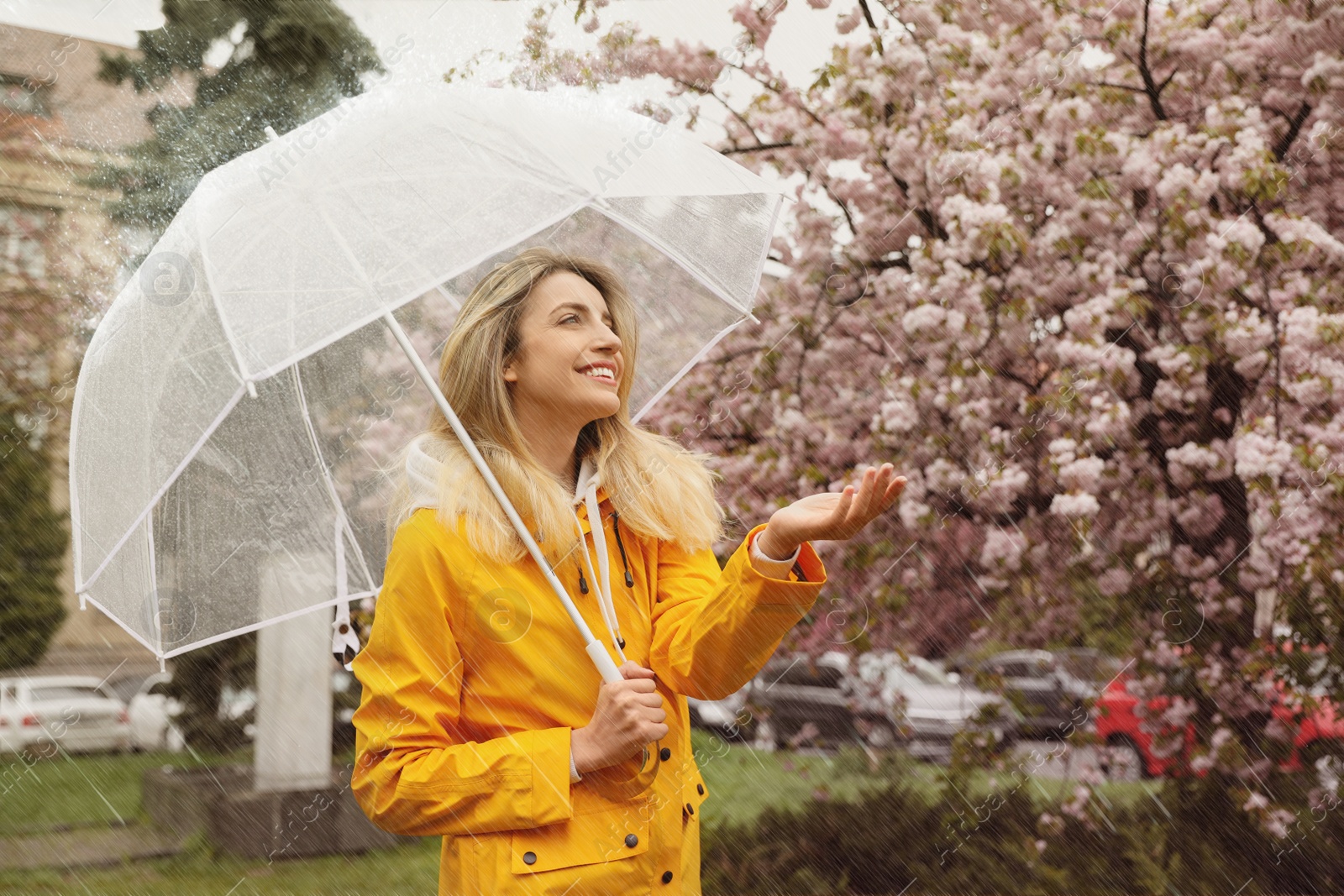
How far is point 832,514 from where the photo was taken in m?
1.82

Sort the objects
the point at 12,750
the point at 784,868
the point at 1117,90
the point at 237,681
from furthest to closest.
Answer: the point at 12,750 < the point at 237,681 < the point at 784,868 < the point at 1117,90

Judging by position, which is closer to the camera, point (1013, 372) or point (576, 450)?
point (576, 450)

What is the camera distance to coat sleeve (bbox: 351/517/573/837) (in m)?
1.85

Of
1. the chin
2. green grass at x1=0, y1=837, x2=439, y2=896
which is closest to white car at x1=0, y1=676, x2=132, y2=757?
green grass at x1=0, y1=837, x2=439, y2=896

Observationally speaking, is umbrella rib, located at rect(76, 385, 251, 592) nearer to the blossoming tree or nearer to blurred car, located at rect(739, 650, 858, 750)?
the blossoming tree

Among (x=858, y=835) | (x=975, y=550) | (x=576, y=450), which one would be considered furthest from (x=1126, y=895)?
(x=576, y=450)

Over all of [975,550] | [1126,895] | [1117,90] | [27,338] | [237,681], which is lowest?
[237,681]

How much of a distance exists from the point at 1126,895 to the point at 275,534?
4.31 meters

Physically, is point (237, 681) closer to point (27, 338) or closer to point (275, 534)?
point (27, 338)

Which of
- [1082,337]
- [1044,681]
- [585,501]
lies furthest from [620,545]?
[1044,681]

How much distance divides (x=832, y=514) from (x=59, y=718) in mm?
14907

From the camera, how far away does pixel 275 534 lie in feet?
7.91

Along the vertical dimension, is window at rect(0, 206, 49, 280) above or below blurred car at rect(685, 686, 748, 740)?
above

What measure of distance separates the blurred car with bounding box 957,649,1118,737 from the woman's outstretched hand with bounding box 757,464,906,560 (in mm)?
3524
